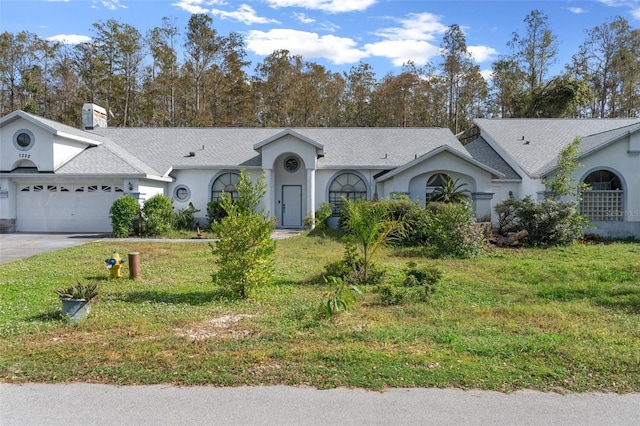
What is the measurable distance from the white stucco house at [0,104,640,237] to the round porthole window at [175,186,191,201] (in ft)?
0.17

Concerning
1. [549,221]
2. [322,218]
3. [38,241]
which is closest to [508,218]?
[549,221]

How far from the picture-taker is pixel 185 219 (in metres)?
19.5

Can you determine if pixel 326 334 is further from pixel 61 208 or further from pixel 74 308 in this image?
pixel 61 208

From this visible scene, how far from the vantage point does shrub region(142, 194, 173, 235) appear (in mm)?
17531

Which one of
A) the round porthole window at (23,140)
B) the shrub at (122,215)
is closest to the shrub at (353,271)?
the shrub at (122,215)

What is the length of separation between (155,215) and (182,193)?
3.75 metres

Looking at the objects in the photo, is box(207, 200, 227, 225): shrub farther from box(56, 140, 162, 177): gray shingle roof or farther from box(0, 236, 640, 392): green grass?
box(0, 236, 640, 392): green grass

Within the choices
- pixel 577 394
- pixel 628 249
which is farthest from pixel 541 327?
pixel 628 249

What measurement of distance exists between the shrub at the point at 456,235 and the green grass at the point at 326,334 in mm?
2545

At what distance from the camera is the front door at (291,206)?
21578 mm

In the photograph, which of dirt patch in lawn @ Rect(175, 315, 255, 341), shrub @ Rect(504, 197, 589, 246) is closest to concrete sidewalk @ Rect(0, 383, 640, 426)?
dirt patch in lawn @ Rect(175, 315, 255, 341)

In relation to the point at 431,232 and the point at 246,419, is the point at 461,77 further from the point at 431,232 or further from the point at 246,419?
the point at 246,419

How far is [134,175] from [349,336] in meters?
15.4

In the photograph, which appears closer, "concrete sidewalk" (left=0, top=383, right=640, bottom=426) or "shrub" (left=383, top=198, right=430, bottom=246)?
"concrete sidewalk" (left=0, top=383, right=640, bottom=426)
